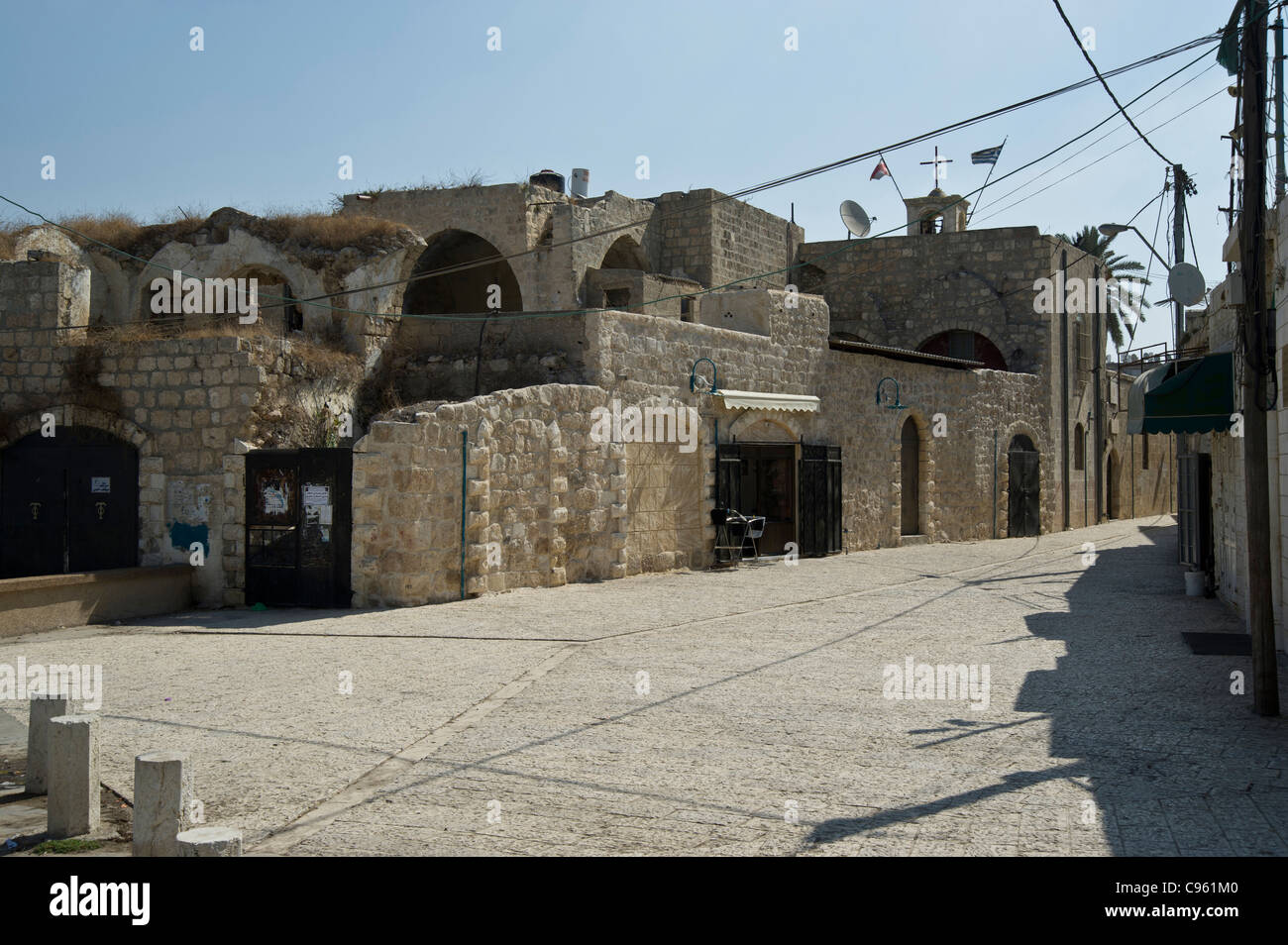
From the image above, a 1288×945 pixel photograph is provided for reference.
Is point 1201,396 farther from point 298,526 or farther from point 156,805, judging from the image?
point 156,805

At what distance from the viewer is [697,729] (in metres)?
6.31

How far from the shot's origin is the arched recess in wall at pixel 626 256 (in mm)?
22594

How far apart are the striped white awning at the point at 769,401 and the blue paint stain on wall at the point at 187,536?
7237 millimetres

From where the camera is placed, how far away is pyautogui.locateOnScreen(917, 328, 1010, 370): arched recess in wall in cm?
2655

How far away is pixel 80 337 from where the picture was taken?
12406 mm

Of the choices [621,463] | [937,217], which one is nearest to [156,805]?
[621,463]

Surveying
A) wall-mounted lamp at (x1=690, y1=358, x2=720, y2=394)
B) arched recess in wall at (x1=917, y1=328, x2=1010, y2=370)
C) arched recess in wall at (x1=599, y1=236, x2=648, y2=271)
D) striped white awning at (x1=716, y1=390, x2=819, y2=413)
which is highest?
arched recess in wall at (x1=599, y1=236, x2=648, y2=271)

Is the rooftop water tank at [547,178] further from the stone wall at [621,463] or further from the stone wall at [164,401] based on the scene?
the stone wall at [164,401]

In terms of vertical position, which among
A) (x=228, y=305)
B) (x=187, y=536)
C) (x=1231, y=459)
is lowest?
(x=187, y=536)

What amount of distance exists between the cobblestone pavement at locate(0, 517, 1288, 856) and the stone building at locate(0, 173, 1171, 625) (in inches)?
48.0

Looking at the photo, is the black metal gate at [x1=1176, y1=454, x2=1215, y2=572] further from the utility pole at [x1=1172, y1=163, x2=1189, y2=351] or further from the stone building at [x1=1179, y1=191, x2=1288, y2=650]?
the utility pole at [x1=1172, y1=163, x2=1189, y2=351]

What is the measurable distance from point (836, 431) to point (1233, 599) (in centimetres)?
827

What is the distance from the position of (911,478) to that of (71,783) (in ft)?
62.1

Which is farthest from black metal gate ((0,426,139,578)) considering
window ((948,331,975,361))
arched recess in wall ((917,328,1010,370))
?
window ((948,331,975,361))
